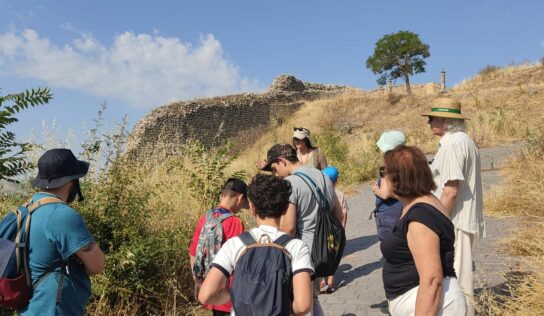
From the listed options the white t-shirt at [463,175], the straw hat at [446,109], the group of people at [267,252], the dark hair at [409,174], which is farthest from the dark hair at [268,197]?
the straw hat at [446,109]

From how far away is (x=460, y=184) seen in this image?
10.8ft

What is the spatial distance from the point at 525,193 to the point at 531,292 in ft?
13.4

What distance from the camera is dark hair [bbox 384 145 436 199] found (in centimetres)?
238

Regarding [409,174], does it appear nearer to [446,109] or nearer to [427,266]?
[427,266]

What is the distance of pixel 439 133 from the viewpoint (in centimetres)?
353

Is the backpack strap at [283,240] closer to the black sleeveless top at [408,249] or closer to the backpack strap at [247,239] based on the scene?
the backpack strap at [247,239]

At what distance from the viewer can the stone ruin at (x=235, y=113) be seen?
24.2 metres

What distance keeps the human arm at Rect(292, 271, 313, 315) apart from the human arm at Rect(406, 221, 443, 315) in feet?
1.80

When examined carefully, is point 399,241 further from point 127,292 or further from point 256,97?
point 256,97

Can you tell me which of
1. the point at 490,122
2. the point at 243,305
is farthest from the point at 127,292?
the point at 490,122

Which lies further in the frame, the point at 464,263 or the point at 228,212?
the point at 464,263

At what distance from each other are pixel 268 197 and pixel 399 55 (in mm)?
32631

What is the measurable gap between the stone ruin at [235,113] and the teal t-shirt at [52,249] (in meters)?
17.7

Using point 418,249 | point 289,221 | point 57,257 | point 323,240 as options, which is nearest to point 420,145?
point 323,240
